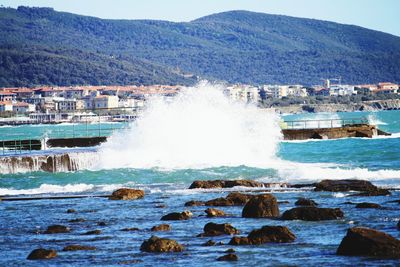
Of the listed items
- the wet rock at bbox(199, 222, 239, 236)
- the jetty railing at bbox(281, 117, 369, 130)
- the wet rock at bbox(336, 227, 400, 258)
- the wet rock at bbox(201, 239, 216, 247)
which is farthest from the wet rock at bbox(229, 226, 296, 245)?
the jetty railing at bbox(281, 117, 369, 130)

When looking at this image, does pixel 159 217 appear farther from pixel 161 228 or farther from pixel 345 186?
pixel 345 186

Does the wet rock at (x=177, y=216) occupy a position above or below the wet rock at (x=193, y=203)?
above

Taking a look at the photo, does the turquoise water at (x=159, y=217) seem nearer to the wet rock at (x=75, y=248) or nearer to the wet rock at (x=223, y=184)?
the wet rock at (x=75, y=248)

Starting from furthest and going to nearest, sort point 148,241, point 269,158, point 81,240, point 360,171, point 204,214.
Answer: point 269,158 → point 360,171 → point 204,214 → point 81,240 → point 148,241

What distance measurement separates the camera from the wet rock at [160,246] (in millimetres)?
16484

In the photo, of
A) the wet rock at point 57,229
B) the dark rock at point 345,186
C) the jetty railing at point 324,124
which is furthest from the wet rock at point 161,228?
Result: the jetty railing at point 324,124

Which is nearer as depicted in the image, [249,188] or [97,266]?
[97,266]

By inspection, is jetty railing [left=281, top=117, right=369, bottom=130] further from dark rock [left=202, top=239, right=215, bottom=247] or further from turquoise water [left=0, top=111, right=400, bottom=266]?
dark rock [left=202, top=239, right=215, bottom=247]

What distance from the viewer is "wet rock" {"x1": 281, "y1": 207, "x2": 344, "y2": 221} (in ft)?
64.0

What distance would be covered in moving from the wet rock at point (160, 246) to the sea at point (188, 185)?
0.21 m

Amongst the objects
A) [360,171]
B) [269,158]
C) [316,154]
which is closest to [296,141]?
[316,154]

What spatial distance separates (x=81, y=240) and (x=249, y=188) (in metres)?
10.0

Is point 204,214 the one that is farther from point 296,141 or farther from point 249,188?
point 296,141

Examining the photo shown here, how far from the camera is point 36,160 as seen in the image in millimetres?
38531
